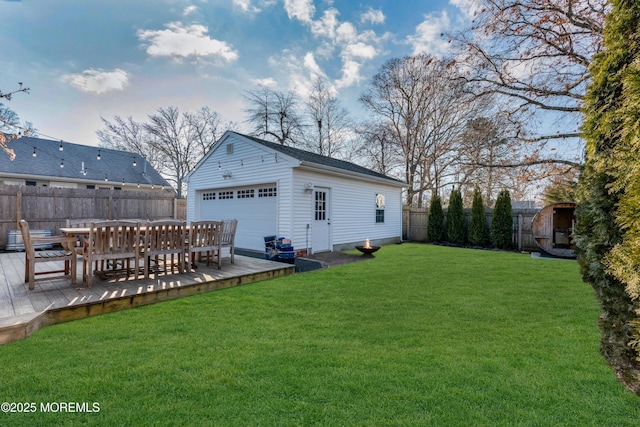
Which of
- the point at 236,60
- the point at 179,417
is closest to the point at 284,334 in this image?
the point at 179,417

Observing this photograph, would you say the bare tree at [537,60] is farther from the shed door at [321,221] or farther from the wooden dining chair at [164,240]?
the wooden dining chair at [164,240]

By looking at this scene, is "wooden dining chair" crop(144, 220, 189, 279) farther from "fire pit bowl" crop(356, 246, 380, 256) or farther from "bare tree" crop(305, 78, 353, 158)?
"bare tree" crop(305, 78, 353, 158)

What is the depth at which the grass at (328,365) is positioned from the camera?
1837 millimetres

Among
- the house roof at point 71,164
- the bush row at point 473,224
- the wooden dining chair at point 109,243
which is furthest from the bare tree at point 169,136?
the wooden dining chair at point 109,243

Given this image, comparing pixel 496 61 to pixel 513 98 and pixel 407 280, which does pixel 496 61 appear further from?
pixel 407 280

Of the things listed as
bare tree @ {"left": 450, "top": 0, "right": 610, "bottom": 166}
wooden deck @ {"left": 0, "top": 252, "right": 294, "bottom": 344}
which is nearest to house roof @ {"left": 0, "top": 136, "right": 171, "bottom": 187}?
wooden deck @ {"left": 0, "top": 252, "right": 294, "bottom": 344}

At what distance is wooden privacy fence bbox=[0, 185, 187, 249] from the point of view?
927cm

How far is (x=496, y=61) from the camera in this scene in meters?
8.41

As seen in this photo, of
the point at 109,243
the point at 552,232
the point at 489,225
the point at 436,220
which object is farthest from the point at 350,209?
the point at 109,243

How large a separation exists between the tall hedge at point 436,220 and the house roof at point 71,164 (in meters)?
18.0

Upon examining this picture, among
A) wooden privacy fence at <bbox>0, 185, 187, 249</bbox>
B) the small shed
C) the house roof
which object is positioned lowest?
the small shed

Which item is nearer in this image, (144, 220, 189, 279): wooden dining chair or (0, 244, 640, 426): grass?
(0, 244, 640, 426): grass

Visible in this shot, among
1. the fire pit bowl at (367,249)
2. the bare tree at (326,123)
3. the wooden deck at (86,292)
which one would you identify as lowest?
the wooden deck at (86,292)

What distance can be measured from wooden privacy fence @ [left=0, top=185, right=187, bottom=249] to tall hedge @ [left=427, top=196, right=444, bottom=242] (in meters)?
12.3
